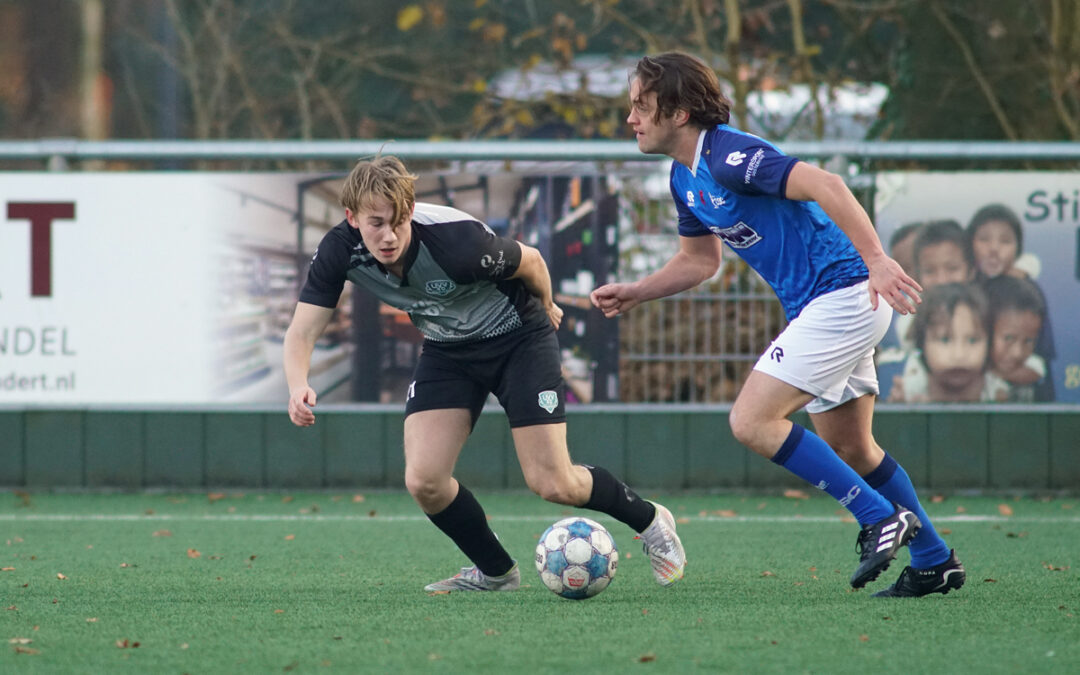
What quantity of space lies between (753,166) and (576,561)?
158 cm

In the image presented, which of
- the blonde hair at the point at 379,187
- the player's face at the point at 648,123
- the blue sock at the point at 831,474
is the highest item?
the player's face at the point at 648,123

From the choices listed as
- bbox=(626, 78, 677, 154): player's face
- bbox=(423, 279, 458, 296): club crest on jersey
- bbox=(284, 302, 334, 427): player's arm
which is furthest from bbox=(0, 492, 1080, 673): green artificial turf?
bbox=(626, 78, 677, 154): player's face

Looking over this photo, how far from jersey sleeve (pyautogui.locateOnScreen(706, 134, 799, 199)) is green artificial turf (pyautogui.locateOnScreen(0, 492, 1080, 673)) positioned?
144 cm

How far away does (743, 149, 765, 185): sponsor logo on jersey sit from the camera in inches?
184

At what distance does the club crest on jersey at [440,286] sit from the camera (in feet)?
17.0

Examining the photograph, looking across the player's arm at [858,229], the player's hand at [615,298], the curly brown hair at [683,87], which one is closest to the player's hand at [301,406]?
the player's hand at [615,298]

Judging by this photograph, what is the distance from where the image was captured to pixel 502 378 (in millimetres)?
5395

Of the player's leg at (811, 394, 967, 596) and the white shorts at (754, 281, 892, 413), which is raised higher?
the white shorts at (754, 281, 892, 413)

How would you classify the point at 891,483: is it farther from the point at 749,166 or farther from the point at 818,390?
the point at 749,166

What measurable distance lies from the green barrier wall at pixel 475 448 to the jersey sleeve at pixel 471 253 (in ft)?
13.5

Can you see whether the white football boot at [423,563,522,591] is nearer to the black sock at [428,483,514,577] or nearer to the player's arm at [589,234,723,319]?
the black sock at [428,483,514,577]

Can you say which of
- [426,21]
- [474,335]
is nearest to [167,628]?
[474,335]

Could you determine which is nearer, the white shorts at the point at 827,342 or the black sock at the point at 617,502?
the white shorts at the point at 827,342

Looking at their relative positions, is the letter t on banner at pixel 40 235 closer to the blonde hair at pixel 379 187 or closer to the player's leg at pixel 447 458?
the player's leg at pixel 447 458
